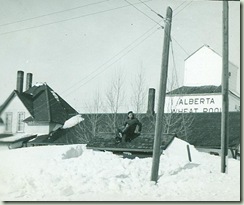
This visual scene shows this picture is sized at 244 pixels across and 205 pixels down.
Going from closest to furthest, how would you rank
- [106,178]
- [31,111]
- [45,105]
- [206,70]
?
[106,178] → [31,111] → [45,105] → [206,70]

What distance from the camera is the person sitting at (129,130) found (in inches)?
334

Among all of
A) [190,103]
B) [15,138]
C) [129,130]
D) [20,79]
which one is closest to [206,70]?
[190,103]

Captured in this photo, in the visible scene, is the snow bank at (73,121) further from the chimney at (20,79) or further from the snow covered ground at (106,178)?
the chimney at (20,79)

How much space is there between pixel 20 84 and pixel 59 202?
8.62 ft

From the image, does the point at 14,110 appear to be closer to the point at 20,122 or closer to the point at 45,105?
the point at 20,122

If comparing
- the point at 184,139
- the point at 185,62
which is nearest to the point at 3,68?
the point at 185,62

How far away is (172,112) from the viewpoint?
9.26 m

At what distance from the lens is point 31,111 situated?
8.43m

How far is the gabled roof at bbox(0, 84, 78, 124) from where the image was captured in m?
8.16

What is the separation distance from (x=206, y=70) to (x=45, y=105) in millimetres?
3735

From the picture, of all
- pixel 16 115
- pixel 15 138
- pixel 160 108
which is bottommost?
pixel 15 138

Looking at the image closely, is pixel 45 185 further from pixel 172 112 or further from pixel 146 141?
pixel 172 112

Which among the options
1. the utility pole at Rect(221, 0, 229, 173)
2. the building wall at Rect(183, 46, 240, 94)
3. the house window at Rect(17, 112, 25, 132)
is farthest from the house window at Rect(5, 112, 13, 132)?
the utility pole at Rect(221, 0, 229, 173)

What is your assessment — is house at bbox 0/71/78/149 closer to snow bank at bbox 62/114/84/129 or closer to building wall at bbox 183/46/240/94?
snow bank at bbox 62/114/84/129
